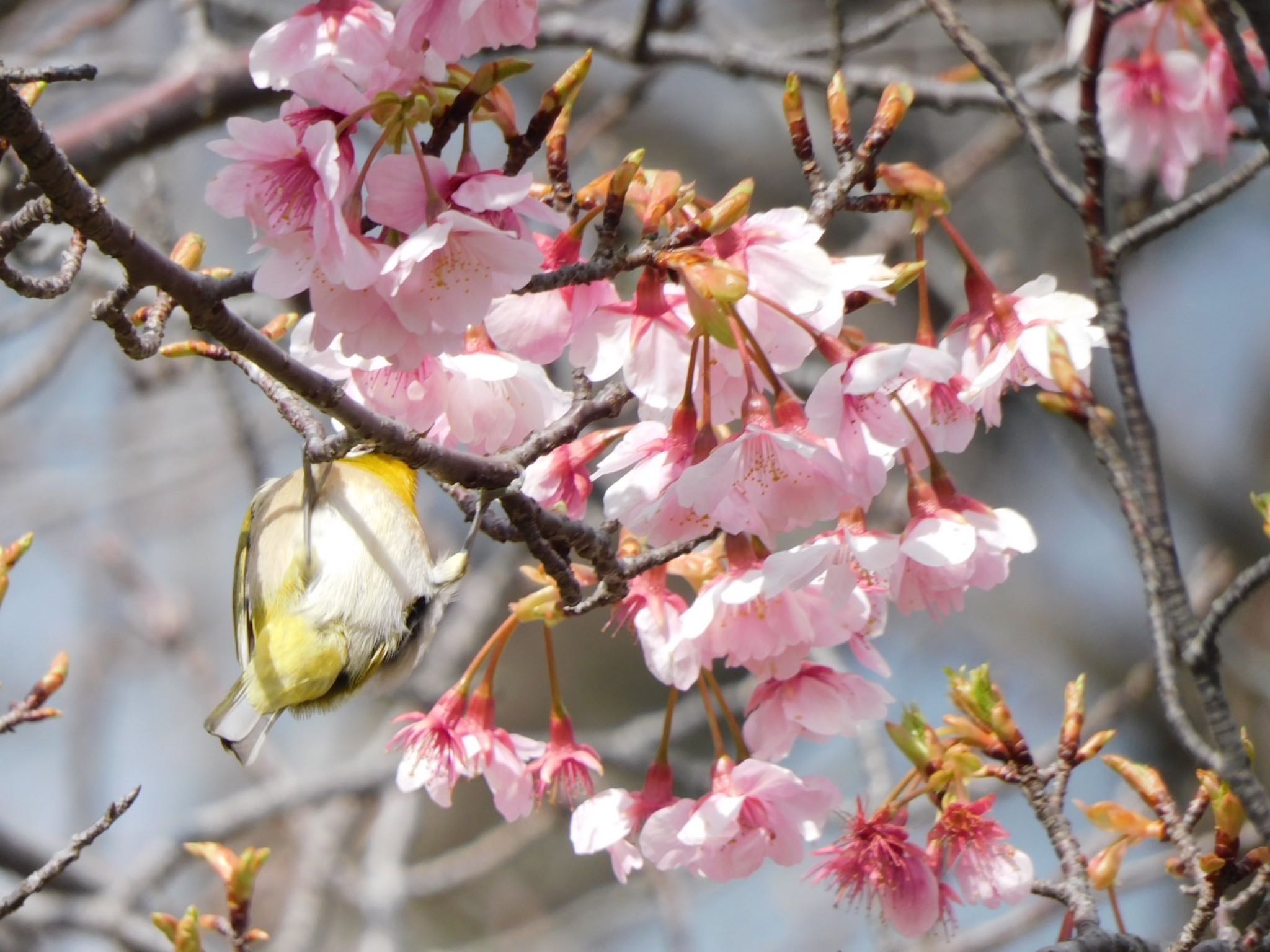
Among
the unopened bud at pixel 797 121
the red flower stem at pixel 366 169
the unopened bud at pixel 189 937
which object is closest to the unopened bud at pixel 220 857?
the unopened bud at pixel 189 937

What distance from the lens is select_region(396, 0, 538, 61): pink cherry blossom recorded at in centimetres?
123

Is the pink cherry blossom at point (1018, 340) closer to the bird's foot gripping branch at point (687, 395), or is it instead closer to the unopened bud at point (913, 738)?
the bird's foot gripping branch at point (687, 395)

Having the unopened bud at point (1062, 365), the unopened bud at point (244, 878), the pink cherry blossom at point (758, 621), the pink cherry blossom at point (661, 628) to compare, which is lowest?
the unopened bud at point (244, 878)

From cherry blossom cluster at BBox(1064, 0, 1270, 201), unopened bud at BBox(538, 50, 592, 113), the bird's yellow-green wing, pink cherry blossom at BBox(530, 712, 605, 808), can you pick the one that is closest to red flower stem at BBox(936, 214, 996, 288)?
unopened bud at BBox(538, 50, 592, 113)

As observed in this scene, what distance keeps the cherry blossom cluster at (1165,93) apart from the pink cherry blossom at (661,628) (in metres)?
1.59

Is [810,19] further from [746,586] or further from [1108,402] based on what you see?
[746,586]

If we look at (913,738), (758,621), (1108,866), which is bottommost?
(1108,866)

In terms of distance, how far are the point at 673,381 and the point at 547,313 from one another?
18 centimetres

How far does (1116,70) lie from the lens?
2.69 metres

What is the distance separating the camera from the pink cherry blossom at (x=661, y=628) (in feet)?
5.18

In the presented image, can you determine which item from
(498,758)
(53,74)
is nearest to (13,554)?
(498,758)

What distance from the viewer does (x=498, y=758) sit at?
5.65ft

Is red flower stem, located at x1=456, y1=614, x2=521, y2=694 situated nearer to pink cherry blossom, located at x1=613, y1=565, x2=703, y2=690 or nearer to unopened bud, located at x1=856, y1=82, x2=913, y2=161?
pink cherry blossom, located at x1=613, y1=565, x2=703, y2=690

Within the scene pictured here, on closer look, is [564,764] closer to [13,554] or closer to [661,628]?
[661,628]
